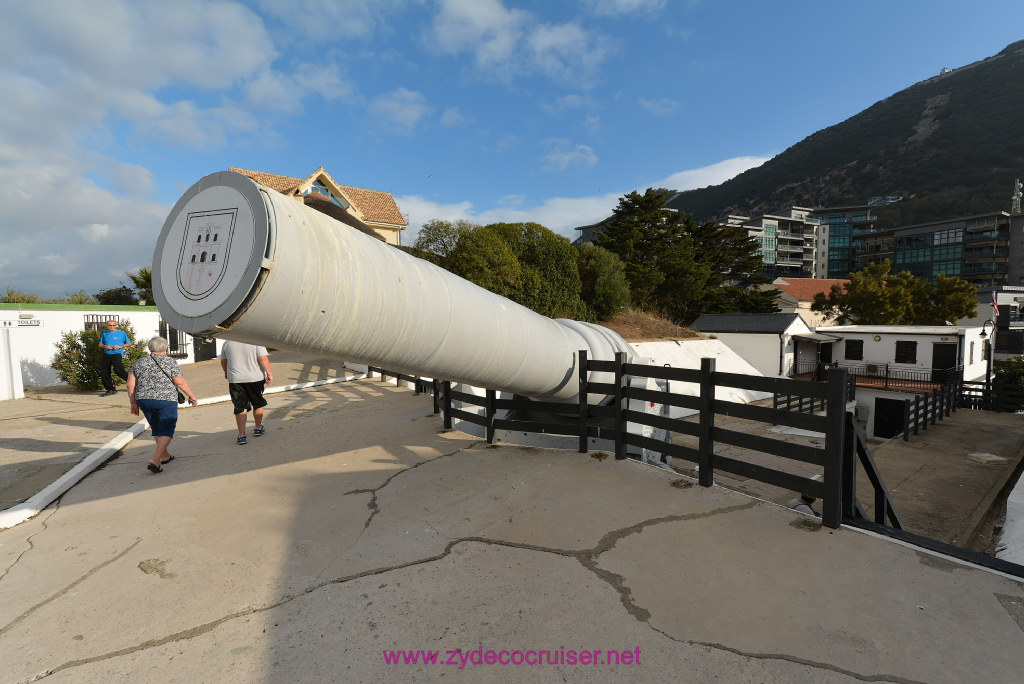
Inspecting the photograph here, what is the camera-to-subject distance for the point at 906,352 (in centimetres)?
2570

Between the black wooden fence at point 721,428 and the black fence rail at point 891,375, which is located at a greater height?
A: the black wooden fence at point 721,428

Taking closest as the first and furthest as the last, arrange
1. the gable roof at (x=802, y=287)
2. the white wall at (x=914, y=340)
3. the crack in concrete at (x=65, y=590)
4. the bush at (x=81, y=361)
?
the crack in concrete at (x=65, y=590) < the bush at (x=81, y=361) < the white wall at (x=914, y=340) < the gable roof at (x=802, y=287)

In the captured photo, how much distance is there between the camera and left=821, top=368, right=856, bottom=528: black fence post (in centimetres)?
309

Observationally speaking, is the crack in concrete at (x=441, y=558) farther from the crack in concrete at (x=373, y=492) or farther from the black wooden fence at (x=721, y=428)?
the black wooden fence at (x=721, y=428)

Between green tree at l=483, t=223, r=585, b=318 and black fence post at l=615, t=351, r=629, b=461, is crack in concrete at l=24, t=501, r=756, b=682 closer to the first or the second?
black fence post at l=615, t=351, r=629, b=461

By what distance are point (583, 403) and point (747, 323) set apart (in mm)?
24741

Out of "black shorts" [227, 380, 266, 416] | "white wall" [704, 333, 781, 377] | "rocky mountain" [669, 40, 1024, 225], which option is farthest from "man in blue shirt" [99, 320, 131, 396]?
"rocky mountain" [669, 40, 1024, 225]

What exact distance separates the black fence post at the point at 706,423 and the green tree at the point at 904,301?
37.9 meters

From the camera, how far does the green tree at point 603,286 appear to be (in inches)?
837

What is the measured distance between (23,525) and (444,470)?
3453 mm

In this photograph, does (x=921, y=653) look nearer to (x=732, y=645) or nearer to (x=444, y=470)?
(x=732, y=645)

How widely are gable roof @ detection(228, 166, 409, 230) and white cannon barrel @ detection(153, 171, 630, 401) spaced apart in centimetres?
2777

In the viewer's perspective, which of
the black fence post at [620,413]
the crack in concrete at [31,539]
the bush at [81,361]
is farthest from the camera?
the bush at [81,361]

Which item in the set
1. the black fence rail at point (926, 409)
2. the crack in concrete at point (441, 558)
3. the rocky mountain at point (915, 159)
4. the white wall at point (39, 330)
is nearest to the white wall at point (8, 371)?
the white wall at point (39, 330)
